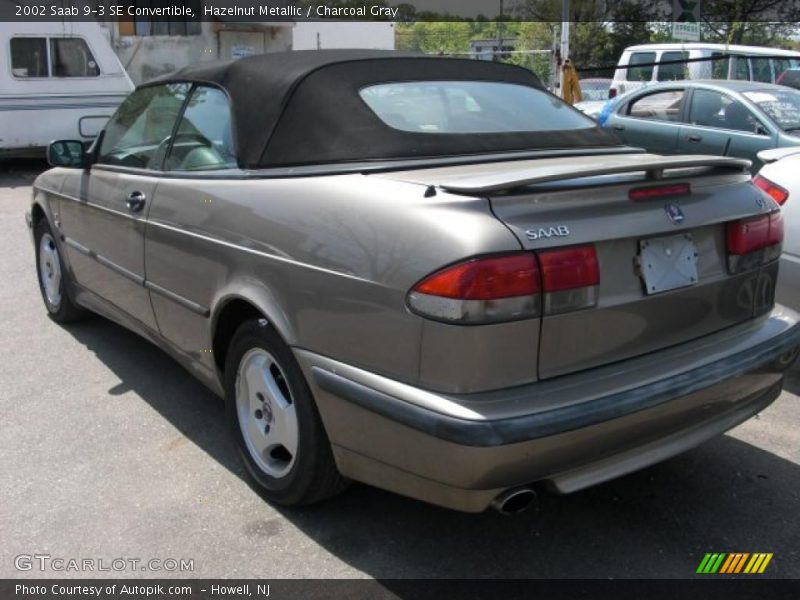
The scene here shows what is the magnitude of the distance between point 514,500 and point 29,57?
1325 centimetres

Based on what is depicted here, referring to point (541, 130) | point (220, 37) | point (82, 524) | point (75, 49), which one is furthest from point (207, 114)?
point (220, 37)

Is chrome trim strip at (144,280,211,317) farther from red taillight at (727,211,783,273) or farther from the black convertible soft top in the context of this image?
red taillight at (727,211,783,273)

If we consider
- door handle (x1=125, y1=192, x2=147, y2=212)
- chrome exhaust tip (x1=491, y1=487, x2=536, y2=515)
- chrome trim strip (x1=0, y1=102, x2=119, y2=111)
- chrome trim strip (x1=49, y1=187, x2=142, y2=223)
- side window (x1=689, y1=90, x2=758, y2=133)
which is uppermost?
side window (x1=689, y1=90, x2=758, y2=133)

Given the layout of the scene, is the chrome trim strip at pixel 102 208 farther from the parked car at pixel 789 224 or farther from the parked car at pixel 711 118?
the parked car at pixel 711 118

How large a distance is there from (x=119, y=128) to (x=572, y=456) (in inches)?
127

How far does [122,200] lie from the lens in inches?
155

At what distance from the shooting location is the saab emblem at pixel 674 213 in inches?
102

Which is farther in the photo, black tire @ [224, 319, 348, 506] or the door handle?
the door handle

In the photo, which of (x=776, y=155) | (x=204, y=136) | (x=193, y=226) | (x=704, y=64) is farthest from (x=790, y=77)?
(x=193, y=226)

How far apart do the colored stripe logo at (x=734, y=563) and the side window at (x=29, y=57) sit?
1331 centimetres

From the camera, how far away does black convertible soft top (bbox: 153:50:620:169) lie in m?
2.99

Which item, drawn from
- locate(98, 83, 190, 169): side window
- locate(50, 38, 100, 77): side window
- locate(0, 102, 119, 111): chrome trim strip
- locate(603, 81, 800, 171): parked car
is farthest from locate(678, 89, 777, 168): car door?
locate(50, 38, 100, 77): side window

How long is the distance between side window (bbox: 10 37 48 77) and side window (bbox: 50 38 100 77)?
14cm

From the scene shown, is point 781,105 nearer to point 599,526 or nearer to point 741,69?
point 741,69
